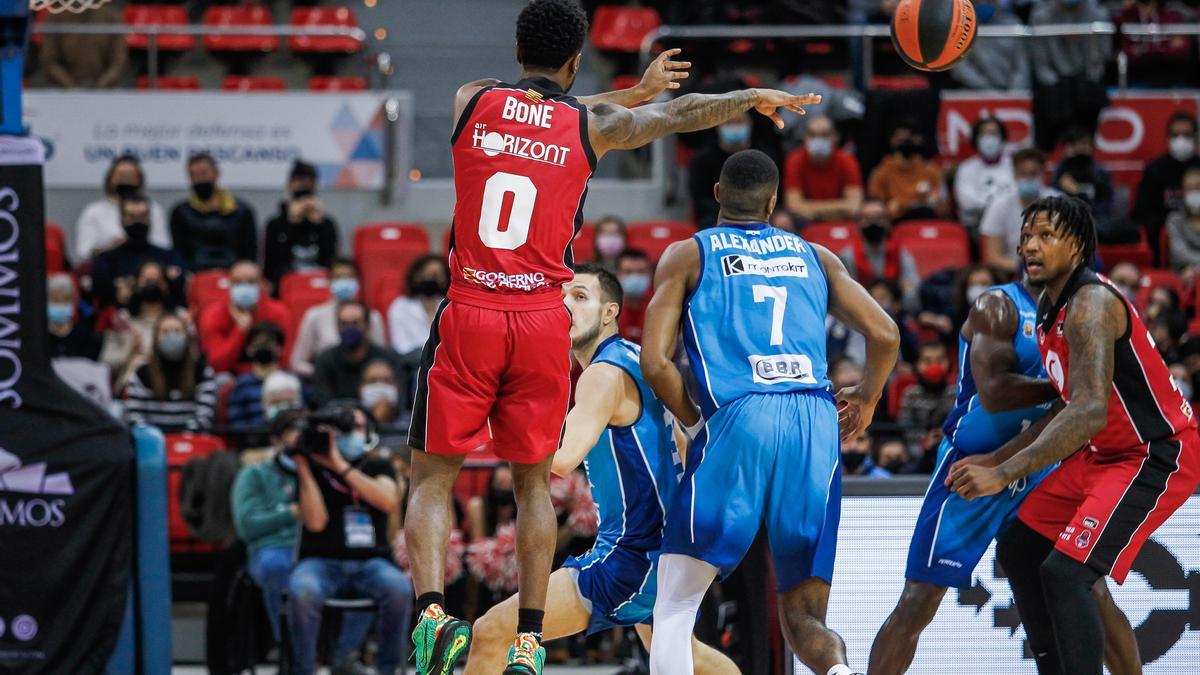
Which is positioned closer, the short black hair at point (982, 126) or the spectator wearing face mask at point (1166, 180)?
the short black hair at point (982, 126)

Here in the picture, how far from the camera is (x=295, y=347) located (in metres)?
13.0

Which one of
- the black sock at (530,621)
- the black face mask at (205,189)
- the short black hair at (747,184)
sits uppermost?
the short black hair at (747,184)

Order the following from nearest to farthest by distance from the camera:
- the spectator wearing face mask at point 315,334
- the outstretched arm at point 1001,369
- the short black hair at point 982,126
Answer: the outstretched arm at point 1001,369
the spectator wearing face mask at point 315,334
the short black hair at point 982,126

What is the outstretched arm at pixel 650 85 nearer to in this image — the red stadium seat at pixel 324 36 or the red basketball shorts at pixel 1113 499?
the red basketball shorts at pixel 1113 499

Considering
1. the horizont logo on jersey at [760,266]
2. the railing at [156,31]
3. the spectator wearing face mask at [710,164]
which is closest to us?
the horizont logo on jersey at [760,266]

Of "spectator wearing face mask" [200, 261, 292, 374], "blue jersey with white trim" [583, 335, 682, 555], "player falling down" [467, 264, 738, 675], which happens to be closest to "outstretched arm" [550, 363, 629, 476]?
"player falling down" [467, 264, 738, 675]

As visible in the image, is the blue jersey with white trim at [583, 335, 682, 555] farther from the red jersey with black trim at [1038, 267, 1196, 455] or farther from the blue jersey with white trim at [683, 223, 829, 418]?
the red jersey with black trim at [1038, 267, 1196, 455]

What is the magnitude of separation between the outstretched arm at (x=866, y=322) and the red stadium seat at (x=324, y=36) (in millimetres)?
10906

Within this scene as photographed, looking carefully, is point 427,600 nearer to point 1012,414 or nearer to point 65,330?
point 1012,414

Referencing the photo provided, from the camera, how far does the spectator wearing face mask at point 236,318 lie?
12.9 m

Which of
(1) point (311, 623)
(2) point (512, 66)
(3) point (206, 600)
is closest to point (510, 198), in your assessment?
(1) point (311, 623)

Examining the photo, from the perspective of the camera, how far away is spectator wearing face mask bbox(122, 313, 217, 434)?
11.8m

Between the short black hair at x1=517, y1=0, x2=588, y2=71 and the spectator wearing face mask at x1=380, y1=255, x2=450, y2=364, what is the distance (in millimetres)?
6848

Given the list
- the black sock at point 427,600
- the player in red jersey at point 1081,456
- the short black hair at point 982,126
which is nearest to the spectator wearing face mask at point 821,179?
the short black hair at point 982,126
